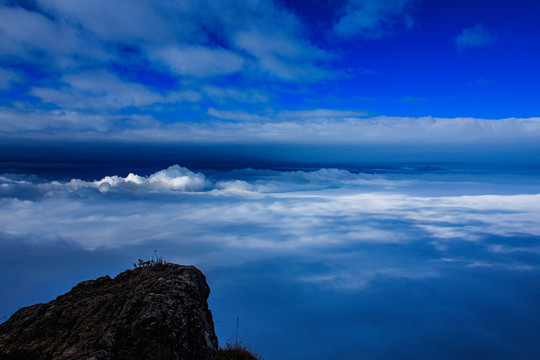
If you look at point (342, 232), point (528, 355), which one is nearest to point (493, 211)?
point (342, 232)

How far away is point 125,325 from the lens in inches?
253

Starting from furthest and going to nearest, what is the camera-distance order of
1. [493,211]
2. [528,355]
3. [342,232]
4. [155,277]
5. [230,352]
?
[493,211]
[342,232]
[528,355]
[230,352]
[155,277]

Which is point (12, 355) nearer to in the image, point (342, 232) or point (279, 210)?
point (342, 232)

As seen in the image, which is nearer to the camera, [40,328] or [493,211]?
[40,328]

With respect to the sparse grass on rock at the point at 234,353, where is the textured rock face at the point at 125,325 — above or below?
above

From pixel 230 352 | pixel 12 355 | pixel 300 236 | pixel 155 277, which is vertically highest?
pixel 155 277

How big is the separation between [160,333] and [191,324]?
69 centimetres

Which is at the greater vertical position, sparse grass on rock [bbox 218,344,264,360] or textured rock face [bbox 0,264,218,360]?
textured rock face [bbox 0,264,218,360]

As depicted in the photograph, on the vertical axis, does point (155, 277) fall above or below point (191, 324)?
above

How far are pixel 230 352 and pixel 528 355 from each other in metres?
65.6

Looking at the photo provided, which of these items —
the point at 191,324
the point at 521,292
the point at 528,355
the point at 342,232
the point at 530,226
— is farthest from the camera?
the point at 342,232

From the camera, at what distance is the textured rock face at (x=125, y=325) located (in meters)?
6.00

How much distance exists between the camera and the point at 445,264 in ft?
296

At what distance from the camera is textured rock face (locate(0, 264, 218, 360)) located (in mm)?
6004
